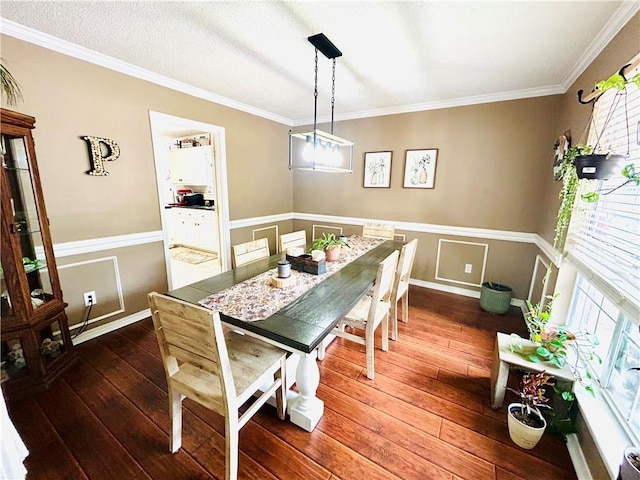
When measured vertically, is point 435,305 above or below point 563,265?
below

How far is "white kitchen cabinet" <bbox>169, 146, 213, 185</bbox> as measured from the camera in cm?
475

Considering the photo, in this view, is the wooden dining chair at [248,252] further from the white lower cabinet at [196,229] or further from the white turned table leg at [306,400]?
the white lower cabinet at [196,229]

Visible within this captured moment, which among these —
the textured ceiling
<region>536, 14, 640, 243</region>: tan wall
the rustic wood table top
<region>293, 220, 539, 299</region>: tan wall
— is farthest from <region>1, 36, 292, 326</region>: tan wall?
<region>536, 14, 640, 243</region>: tan wall

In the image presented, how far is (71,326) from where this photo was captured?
220 centimetres

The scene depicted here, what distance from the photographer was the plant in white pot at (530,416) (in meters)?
1.37

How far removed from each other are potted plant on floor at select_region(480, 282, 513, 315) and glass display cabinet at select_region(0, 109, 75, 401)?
391cm

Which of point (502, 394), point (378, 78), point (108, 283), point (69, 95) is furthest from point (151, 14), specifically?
point (502, 394)

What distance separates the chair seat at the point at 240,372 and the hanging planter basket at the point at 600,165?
1843 millimetres

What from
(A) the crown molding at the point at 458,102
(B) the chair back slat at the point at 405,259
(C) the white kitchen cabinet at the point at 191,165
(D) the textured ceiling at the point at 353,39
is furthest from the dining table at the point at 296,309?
(C) the white kitchen cabinet at the point at 191,165

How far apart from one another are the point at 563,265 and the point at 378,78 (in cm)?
224

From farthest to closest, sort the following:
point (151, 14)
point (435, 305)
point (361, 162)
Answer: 1. point (361, 162)
2. point (435, 305)
3. point (151, 14)

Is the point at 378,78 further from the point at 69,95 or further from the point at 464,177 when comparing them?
the point at 69,95

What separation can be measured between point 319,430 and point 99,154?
8.90 ft

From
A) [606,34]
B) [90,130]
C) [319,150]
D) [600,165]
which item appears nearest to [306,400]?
[319,150]
